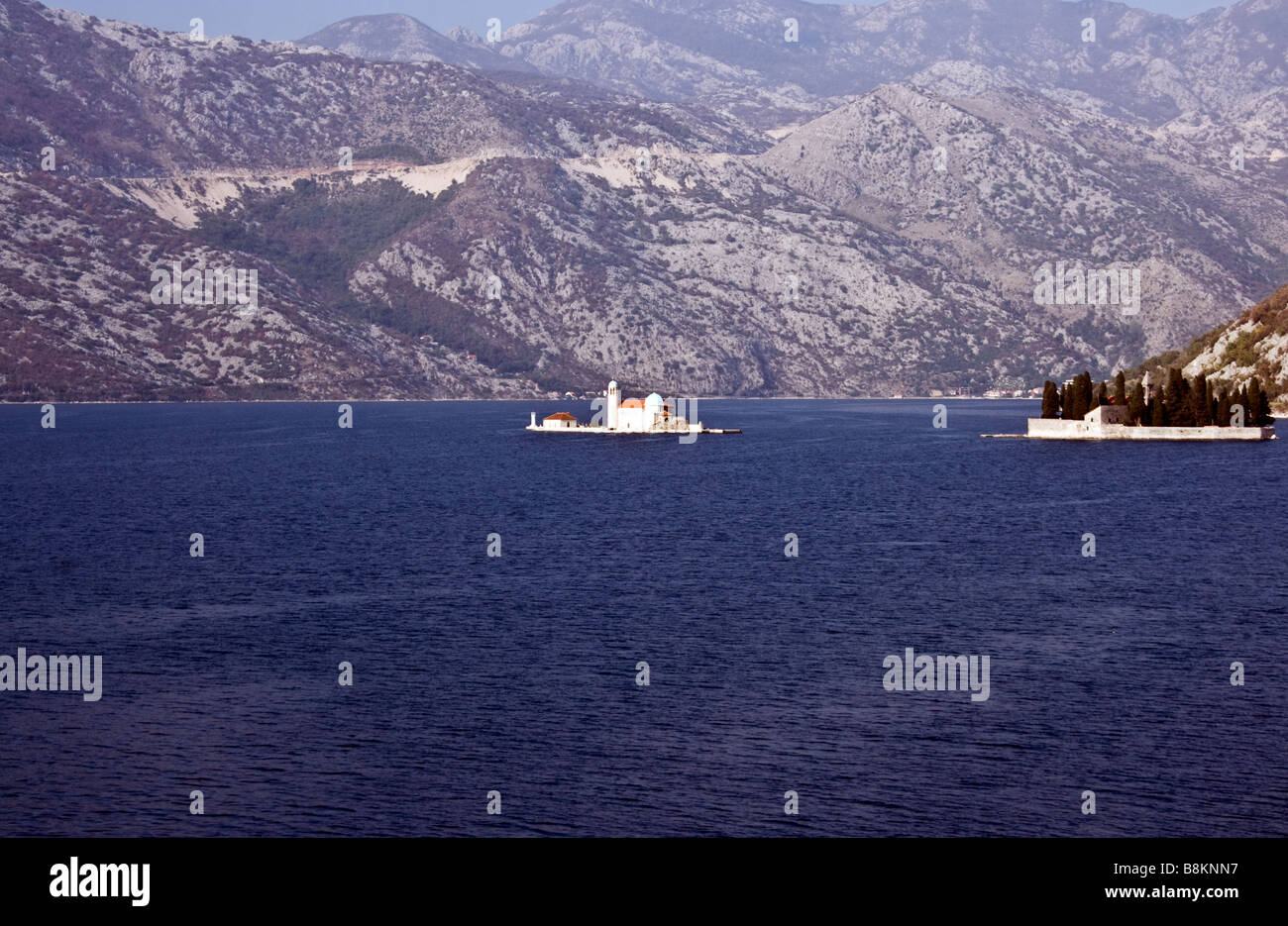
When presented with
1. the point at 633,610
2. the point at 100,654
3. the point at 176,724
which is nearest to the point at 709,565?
the point at 633,610

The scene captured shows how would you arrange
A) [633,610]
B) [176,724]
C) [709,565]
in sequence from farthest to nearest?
[709,565], [633,610], [176,724]

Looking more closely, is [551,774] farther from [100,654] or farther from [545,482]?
[545,482]

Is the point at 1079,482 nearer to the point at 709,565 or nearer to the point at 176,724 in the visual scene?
the point at 709,565
